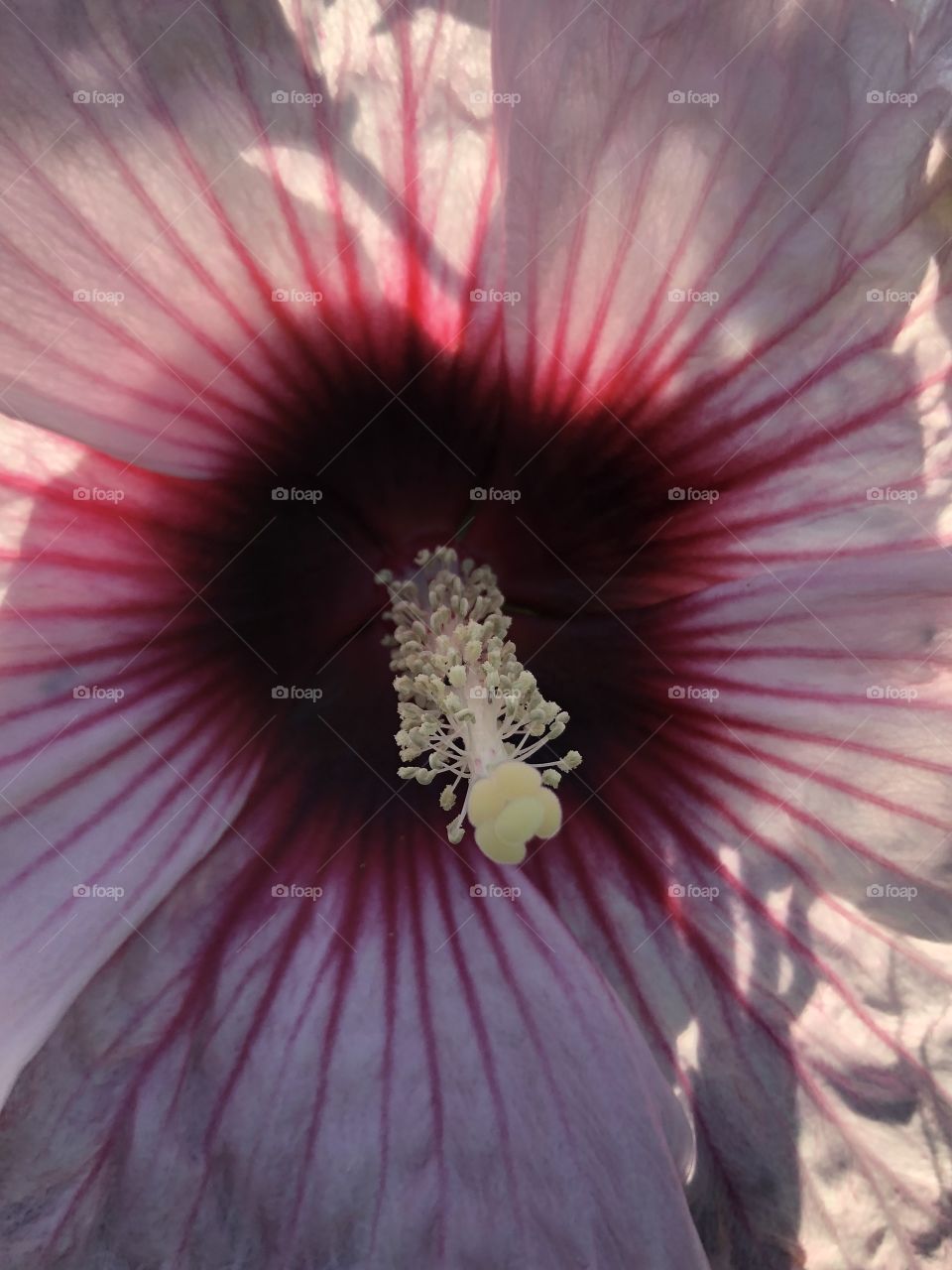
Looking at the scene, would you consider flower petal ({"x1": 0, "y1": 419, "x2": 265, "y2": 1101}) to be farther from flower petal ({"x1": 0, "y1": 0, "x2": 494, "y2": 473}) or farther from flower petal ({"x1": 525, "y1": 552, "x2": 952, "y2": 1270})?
flower petal ({"x1": 525, "y1": 552, "x2": 952, "y2": 1270})

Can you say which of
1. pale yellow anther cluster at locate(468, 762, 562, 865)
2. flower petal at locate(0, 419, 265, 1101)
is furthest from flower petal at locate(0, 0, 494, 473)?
pale yellow anther cluster at locate(468, 762, 562, 865)

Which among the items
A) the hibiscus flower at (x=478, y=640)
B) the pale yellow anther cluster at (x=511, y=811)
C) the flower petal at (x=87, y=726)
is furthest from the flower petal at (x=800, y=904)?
the flower petal at (x=87, y=726)

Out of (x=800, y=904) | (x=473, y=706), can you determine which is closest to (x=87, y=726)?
(x=473, y=706)

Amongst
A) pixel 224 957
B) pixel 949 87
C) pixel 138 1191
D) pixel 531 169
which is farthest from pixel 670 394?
pixel 138 1191

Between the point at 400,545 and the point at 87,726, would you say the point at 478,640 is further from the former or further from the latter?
the point at 87,726

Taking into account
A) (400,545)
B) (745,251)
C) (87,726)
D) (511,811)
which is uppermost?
(745,251)

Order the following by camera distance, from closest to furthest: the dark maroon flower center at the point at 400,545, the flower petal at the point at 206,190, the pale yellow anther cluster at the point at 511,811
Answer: the flower petal at the point at 206,190 < the pale yellow anther cluster at the point at 511,811 < the dark maroon flower center at the point at 400,545

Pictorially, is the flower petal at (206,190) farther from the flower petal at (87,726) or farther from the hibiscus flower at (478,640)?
the flower petal at (87,726)
